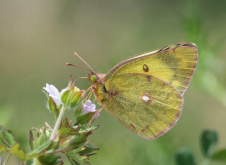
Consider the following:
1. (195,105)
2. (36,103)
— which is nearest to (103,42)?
(195,105)

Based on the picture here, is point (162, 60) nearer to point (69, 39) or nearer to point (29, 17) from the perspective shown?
point (69, 39)

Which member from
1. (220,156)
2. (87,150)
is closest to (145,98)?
(220,156)

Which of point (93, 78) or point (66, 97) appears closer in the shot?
point (66, 97)

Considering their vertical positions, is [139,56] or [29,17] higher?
[29,17]

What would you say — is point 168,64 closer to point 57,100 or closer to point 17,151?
point 57,100

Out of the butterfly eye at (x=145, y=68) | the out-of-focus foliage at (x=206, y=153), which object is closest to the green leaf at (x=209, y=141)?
the out-of-focus foliage at (x=206, y=153)
